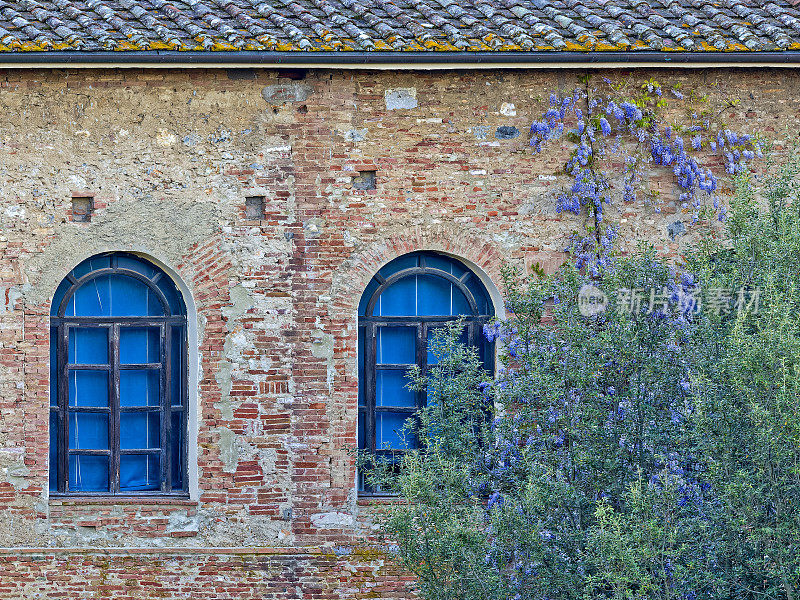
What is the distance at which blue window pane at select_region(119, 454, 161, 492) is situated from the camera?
8.23 meters

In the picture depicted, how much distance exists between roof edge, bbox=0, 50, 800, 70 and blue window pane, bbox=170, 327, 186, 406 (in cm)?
214

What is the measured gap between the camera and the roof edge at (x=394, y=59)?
24.8ft

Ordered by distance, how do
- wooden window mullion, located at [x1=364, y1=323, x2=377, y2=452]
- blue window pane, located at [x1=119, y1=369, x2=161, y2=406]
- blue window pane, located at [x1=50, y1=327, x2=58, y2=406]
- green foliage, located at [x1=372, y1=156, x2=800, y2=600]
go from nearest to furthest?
green foliage, located at [x1=372, y1=156, x2=800, y2=600] < blue window pane, located at [x1=50, y1=327, x2=58, y2=406] < blue window pane, located at [x1=119, y1=369, x2=161, y2=406] < wooden window mullion, located at [x1=364, y1=323, x2=377, y2=452]

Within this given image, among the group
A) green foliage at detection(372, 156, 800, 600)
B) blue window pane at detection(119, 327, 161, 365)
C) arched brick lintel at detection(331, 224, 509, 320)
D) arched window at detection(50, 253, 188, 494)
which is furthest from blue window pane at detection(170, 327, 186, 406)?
green foliage at detection(372, 156, 800, 600)

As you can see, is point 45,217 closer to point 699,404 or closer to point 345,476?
point 345,476

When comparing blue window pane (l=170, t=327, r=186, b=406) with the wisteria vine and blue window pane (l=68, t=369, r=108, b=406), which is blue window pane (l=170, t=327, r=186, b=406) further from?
the wisteria vine

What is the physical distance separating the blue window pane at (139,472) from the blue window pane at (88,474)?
0.44 ft

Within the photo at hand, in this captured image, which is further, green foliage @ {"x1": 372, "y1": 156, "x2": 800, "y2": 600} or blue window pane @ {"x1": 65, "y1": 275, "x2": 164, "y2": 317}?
blue window pane @ {"x1": 65, "y1": 275, "x2": 164, "y2": 317}

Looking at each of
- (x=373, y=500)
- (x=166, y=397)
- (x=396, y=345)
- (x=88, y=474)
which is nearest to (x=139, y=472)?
(x=88, y=474)

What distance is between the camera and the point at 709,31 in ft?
26.6

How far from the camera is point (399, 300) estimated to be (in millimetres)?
8438

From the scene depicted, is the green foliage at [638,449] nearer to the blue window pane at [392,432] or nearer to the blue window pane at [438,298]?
the blue window pane at [392,432]

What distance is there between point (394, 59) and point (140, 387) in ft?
10.8

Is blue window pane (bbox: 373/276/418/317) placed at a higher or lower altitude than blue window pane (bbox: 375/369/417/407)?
higher
